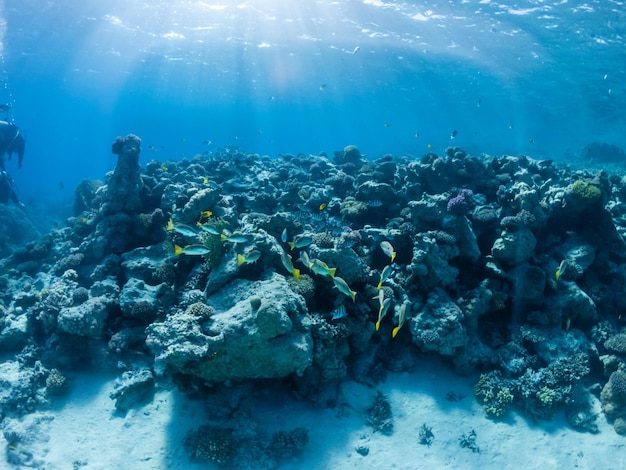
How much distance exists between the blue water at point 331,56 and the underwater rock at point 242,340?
1741cm

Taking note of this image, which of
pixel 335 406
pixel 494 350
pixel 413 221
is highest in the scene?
pixel 413 221

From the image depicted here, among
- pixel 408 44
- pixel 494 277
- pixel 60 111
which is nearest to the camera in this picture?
pixel 494 277

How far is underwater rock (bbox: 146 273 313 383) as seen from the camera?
246 inches

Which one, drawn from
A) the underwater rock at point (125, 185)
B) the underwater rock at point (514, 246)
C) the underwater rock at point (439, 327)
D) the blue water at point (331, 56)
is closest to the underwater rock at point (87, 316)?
the underwater rock at point (125, 185)

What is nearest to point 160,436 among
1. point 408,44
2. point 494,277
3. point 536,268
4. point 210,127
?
point 494,277

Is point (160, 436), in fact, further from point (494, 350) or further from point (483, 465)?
point (494, 350)

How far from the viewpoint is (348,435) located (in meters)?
7.32

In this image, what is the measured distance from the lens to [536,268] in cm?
900

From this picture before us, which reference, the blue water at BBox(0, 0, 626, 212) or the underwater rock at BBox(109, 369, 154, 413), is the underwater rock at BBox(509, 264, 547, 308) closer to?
the underwater rock at BBox(109, 369, 154, 413)

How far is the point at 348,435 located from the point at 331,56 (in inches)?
1722

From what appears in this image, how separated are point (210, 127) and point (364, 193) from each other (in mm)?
126279

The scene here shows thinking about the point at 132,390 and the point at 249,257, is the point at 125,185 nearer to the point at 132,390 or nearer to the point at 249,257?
the point at 132,390

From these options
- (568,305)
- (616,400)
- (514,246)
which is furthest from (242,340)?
(616,400)

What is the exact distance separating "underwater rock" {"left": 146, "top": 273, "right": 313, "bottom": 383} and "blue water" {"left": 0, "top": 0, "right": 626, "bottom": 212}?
1741 centimetres
